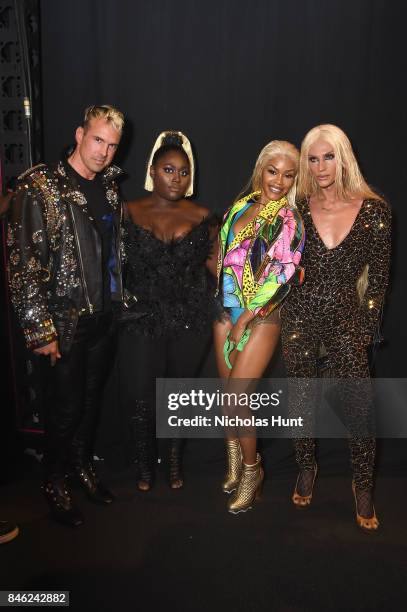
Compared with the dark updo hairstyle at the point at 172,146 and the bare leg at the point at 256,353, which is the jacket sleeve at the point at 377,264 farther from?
the dark updo hairstyle at the point at 172,146

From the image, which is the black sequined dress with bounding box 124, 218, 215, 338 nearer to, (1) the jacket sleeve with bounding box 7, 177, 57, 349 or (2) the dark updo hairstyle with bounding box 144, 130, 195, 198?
(2) the dark updo hairstyle with bounding box 144, 130, 195, 198

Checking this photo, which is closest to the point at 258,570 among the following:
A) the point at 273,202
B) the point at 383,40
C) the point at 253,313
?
the point at 253,313

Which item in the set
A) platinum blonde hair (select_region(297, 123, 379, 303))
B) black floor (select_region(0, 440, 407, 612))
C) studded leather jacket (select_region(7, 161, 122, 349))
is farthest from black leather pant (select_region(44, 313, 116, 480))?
platinum blonde hair (select_region(297, 123, 379, 303))

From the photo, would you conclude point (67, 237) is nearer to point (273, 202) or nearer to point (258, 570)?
point (273, 202)

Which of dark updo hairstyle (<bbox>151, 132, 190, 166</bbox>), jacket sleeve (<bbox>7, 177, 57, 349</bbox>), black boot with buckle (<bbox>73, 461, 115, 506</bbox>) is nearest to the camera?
jacket sleeve (<bbox>7, 177, 57, 349</bbox>)

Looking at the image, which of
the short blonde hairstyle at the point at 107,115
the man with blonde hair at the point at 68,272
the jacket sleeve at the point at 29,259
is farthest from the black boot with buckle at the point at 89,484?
the short blonde hairstyle at the point at 107,115

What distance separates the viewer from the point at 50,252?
7.60 ft

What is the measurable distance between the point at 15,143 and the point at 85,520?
209 cm

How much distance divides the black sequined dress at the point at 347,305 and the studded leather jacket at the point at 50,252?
1.02m

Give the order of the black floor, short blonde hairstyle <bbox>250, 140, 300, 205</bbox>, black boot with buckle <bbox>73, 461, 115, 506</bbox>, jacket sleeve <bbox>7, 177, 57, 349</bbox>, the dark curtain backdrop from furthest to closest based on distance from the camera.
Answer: the dark curtain backdrop → black boot with buckle <bbox>73, 461, 115, 506</bbox> → short blonde hairstyle <bbox>250, 140, 300, 205</bbox> → jacket sleeve <bbox>7, 177, 57, 349</bbox> → the black floor

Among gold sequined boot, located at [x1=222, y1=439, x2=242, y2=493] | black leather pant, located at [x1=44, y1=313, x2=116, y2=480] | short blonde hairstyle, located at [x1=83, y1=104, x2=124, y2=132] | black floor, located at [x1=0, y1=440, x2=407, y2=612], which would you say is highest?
short blonde hairstyle, located at [x1=83, y1=104, x2=124, y2=132]

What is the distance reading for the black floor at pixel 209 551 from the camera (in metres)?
2.10

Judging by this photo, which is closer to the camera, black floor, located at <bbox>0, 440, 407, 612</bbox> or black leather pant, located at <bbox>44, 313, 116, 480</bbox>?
black floor, located at <bbox>0, 440, 407, 612</bbox>

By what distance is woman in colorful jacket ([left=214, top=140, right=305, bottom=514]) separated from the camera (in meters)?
2.41
